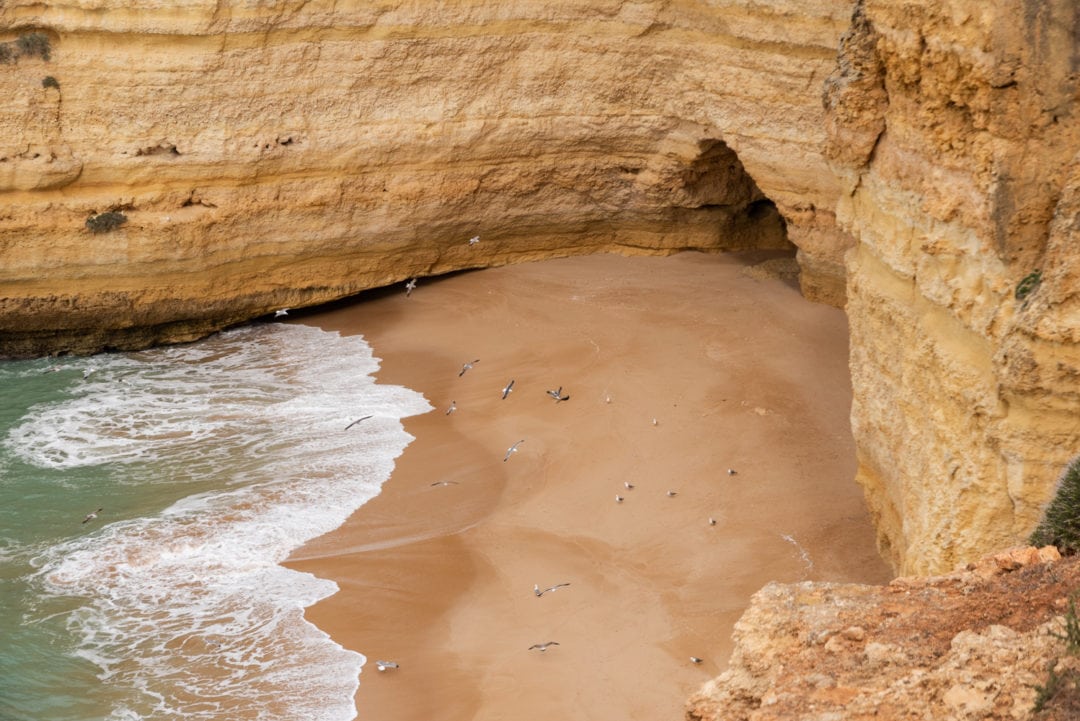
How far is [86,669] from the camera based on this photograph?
8.59m

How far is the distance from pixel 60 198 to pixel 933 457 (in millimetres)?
10621

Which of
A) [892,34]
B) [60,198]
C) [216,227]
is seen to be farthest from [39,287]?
[892,34]

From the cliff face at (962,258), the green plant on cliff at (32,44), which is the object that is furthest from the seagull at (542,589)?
the green plant on cliff at (32,44)

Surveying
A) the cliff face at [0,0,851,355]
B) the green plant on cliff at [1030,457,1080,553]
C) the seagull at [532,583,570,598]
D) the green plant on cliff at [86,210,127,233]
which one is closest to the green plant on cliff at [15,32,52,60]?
the cliff face at [0,0,851,355]

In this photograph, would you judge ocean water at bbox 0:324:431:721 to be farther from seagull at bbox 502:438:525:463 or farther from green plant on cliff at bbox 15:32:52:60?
green plant on cliff at bbox 15:32:52:60

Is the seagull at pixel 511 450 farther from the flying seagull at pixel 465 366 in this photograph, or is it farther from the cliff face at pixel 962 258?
the cliff face at pixel 962 258

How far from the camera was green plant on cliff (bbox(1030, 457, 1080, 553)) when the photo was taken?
529cm

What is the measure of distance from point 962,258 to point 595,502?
440 centimetres

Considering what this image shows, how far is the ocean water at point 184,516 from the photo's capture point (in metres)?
8.42

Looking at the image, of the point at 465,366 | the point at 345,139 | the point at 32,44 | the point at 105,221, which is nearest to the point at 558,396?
the point at 465,366

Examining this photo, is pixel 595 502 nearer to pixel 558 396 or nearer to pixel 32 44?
pixel 558 396

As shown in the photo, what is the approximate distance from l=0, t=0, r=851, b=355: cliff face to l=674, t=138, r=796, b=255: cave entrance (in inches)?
1.8

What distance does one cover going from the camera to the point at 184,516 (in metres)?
10.6

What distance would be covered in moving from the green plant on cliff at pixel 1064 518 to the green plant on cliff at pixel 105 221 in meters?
11.2
